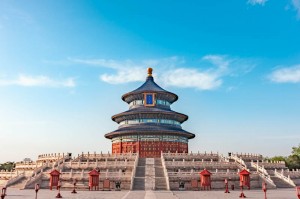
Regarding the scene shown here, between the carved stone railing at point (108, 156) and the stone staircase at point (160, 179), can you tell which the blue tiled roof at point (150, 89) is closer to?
the carved stone railing at point (108, 156)

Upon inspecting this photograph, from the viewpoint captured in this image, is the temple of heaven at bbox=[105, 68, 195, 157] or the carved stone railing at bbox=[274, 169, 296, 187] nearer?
the carved stone railing at bbox=[274, 169, 296, 187]

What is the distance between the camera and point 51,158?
54.2m

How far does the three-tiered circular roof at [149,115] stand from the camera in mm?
61791

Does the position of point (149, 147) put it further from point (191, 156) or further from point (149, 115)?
point (191, 156)

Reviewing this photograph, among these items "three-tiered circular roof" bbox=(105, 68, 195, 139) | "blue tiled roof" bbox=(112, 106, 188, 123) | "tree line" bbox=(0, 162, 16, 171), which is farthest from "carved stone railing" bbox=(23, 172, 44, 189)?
"tree line" bbox=(0, 162, 16, 171)

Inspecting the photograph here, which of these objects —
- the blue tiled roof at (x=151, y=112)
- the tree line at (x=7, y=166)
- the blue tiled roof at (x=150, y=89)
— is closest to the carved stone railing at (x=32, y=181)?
the blue tiled roof at (x=151, y=112)

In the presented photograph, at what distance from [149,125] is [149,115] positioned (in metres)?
2.53

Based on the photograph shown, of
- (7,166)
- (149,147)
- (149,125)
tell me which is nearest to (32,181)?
(149,147)

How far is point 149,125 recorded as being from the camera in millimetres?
63156

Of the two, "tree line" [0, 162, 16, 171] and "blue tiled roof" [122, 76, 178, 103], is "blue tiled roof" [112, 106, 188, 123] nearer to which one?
"blue tiled roof" [122, 76, 178, 103]

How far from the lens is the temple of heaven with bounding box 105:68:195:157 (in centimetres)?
6159

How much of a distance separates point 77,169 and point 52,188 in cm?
533

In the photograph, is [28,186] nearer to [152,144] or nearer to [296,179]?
[152,144]

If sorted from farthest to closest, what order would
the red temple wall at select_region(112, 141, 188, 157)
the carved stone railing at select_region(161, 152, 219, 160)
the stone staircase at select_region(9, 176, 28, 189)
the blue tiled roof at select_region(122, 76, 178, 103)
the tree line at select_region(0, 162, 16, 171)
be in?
1. the tree line at select_region(0, 162, 16, 171)
2. the blue tiled roof at select_region(122, 76, 178, 103)
3. the red temple wall at select_region(112, 141, 188, 157)
4. the carved stone railing at select_region(161, 152, 219, 160)
5. the stone staircase at select_region(9, 176, 28, 189)
